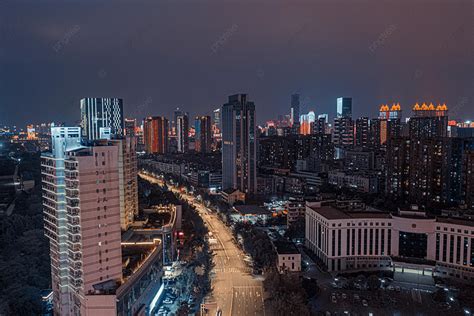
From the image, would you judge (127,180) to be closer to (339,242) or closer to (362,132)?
(339,242)

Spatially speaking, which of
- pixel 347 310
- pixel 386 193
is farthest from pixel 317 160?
pixel 347 310

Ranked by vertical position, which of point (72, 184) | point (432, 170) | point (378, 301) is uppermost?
Result: point (72, 184)

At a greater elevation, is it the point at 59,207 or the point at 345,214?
the point at 59,207

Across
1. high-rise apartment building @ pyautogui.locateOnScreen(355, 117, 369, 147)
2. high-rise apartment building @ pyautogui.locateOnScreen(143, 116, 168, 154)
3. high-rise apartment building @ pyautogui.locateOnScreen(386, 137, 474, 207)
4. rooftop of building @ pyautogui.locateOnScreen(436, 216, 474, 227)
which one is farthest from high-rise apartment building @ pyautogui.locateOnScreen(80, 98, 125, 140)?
high-rise apartment building @ pyautogui.locateOnScreen(355, 117, 369, 147)

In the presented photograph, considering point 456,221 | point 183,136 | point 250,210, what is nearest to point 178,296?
point 456,221

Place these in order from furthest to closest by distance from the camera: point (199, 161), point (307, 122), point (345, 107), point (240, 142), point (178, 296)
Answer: point (307, 122) → point (345, 107) → point (199, 161) → point (240, 142) → point (178, 296)

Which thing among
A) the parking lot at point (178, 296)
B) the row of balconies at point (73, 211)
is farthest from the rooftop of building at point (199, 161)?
the row of balconies at point (73, 211)

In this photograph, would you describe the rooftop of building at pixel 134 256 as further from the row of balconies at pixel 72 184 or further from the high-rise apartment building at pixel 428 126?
the high-rise apartment building at pixel 428 126
